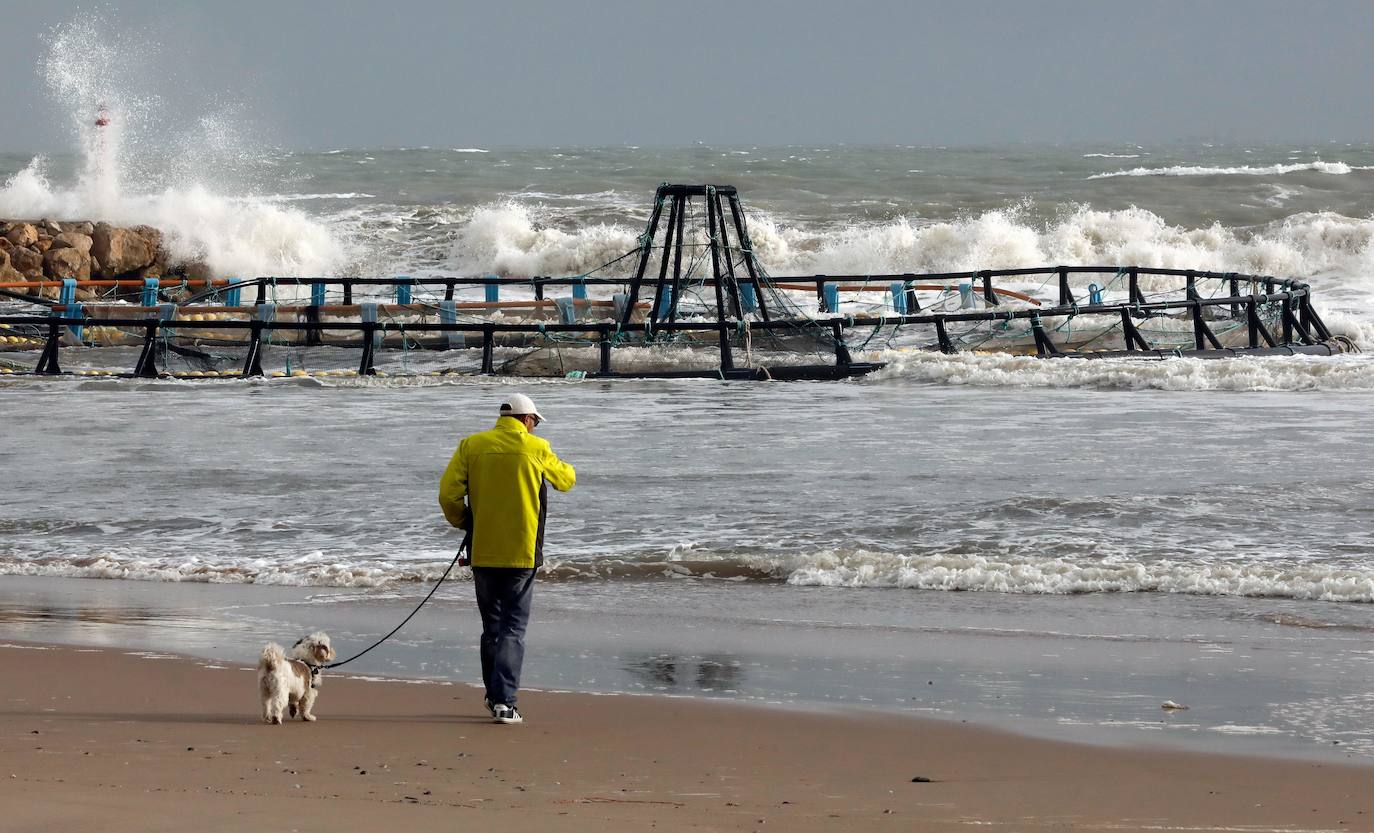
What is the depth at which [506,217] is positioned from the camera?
144ft

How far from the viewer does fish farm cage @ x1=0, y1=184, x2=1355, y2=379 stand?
18953 mm

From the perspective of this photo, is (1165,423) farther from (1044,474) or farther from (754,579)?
(754,579)

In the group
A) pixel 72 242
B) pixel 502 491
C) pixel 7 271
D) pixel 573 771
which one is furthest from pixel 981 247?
pixel 573 771

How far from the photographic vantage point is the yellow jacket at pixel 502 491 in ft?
21.7

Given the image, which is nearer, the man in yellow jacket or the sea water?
the man in yellow jacket

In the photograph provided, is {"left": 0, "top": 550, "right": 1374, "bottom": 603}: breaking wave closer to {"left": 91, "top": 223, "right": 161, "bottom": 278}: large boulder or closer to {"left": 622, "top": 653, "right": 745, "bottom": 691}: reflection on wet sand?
{"left": 622, "top": 653, "right": 745, "bottom": 691}: reflection on wet sand

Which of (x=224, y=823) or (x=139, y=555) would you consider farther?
(x=139, y=555)

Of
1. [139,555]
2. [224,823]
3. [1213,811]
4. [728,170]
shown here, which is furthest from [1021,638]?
[728,170]

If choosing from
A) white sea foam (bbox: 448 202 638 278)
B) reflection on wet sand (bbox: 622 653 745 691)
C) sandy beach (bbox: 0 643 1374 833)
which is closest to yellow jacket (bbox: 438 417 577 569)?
sandy beach (bbox: 0 643 1374 833)

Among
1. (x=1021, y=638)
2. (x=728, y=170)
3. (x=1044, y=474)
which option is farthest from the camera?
(x=728, y=170)

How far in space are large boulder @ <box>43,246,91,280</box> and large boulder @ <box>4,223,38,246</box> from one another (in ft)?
1.38

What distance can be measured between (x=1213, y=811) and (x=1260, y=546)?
17.5ft

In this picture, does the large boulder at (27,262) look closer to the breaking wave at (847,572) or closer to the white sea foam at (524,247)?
the white sea foam at (524,247)

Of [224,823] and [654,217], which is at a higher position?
[654,217]
